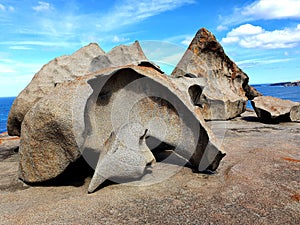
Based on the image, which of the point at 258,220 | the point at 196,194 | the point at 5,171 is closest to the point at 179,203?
the point at 196,194

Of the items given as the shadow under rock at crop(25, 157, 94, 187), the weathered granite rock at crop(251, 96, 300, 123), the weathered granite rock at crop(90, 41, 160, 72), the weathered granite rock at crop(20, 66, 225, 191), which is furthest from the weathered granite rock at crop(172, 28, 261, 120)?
the shadow under rock at crop(25, 157, 94, 187)

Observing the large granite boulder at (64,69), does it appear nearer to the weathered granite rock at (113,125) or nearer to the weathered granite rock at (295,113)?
the weathered granite rock at (113,125)

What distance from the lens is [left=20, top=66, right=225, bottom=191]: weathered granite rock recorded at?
376 cm

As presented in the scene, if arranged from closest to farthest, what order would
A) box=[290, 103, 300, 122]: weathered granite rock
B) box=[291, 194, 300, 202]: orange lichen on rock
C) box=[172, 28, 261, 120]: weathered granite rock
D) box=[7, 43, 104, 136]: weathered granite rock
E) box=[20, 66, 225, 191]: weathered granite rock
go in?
box=[291, 194, 300, 202]: orange lichen on rock, box=[20, 66, 225, 191]: weathered granite rock, box=[7, 43, 104, 136]: weathered granite rock, box=[290, 103, 300, 122]: weathered granite rock, box=[172, 28, 261, 120]: weathered granite rock

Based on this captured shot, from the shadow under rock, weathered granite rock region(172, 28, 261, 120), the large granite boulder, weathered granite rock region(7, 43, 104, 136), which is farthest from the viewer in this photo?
weathered granite rock region(172, 28, 261, 120)

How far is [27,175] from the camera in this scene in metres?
4.04

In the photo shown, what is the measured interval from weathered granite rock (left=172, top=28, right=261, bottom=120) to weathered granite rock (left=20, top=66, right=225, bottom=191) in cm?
497

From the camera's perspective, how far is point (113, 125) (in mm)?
4281

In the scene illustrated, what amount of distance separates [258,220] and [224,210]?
0.36m

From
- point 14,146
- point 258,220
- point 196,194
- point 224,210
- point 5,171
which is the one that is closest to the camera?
point 258,220

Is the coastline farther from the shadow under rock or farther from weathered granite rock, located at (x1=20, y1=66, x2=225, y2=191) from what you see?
weathered granite rock, located at (x1=20, y1=66, x2=225, y2=191)

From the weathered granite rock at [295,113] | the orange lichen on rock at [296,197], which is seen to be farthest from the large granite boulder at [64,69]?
the weathered granite rock at [295,113]

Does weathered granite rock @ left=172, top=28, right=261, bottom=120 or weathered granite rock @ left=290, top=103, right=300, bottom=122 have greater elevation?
weathered granite rock @ left=172, top=28, right=261, bottom=120

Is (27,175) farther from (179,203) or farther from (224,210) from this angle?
(224,210)
